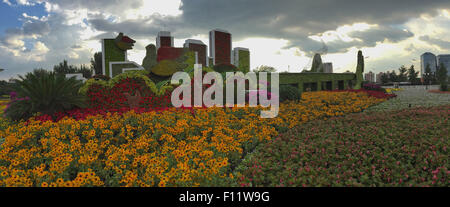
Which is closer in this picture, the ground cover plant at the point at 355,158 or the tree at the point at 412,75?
the ground cover plant at the point at 355,158

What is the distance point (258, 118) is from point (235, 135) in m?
1.76

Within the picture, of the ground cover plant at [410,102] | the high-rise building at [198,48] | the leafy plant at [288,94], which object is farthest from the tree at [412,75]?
the leafy plant at [288,94]

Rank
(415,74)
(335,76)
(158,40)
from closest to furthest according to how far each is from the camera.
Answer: (158,40) < (335,76) < (415,74)

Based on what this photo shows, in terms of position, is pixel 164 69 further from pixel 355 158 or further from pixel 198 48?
pixel 355 158

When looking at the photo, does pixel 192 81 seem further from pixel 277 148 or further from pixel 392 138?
pixel 392 138

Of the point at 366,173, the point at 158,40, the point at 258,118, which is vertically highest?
the point at 158,40

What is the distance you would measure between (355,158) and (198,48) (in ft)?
50.4

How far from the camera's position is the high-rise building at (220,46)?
2044 cm

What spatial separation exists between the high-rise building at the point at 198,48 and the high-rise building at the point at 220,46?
1.26 metres

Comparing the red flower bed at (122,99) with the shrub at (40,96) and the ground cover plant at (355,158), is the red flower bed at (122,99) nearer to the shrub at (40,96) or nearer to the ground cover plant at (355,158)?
the shrub at (40,96)

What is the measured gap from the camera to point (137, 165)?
4.48 metres

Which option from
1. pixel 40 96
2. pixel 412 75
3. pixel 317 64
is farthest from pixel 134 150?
pixel 412 75

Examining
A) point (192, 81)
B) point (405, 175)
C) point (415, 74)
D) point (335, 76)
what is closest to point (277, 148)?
point (405, 175)

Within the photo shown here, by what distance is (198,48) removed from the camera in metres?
18.8
